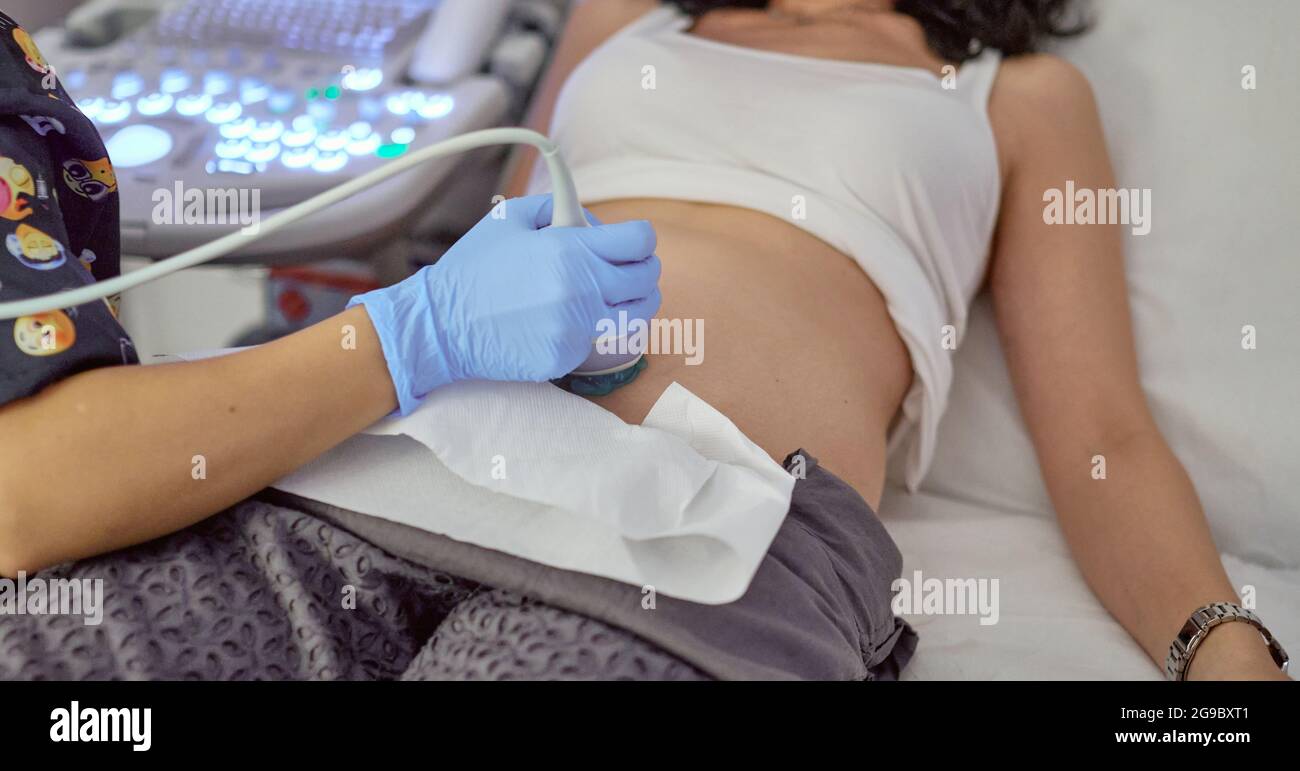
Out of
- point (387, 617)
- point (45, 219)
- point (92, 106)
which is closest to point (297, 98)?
point (92, 106)

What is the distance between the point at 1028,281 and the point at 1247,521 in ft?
1.06

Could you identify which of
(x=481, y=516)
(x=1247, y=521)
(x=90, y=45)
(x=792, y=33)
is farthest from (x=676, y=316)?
(x=90, y=45)

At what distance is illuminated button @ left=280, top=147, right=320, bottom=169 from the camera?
1072 millimetres

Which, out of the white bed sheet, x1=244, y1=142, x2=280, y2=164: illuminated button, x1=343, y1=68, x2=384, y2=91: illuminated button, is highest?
x1=343, y1=68, x2=384, y2=91: illuminated button

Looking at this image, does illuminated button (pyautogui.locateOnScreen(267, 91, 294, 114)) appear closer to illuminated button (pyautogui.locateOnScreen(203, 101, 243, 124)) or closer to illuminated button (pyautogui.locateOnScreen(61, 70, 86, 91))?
illuminated button (pyautogui.locateOnScreen(203, 101, 243, 124))

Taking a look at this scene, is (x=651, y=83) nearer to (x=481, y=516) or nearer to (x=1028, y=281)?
(x=1028, y=281)

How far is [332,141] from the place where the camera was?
1100 millimetres

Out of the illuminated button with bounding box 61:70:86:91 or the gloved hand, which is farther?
the illuminated button with bounding box 61:70:86:91

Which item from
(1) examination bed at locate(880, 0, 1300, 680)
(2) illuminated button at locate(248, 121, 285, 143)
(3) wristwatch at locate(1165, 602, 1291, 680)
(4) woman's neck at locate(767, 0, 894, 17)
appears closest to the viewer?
(3) wristwatch at locate(1165, 602, 1291, 680)

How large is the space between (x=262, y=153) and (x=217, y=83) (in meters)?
0.17

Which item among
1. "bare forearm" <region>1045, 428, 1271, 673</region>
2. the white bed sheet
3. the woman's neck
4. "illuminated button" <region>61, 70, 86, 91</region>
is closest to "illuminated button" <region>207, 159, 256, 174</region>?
"illuminated button" <region>61, 70, 86, 91</region>

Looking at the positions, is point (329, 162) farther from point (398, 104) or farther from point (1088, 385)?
point (1088, 385)

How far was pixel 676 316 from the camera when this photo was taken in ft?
2.93

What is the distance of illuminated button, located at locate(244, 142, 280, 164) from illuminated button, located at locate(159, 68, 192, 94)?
17 cm
